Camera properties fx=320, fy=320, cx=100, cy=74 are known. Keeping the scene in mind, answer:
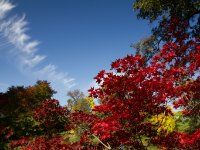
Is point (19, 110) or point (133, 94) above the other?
point (19, 110)

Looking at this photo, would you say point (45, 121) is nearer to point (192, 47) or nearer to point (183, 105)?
point (183, 105)

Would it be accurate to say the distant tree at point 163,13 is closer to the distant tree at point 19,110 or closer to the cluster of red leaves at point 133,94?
the cluster of red leaves at point 133,94

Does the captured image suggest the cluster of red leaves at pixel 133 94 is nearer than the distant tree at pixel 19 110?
Yes

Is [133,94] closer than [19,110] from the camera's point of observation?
Yes

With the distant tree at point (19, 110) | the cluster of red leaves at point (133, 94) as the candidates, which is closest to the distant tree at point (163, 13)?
the cluster of red leaves at point (133, 94)

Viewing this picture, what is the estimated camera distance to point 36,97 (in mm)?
28531

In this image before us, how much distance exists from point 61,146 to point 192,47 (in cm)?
485

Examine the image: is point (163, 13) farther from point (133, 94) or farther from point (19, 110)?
point (19, 110)

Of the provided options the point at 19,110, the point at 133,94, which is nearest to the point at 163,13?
the point at 133,94

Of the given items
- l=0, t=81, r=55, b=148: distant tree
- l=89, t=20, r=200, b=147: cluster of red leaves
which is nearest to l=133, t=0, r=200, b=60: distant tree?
l=89, t=20, r=200, b=147: cluster of red leaves

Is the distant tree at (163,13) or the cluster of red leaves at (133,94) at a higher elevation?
the distant tree at (163,13)

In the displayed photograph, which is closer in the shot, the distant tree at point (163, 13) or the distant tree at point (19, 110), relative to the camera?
the distant tree at point (163, 13)

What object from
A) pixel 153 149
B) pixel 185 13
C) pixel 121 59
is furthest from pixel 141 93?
pixel 153 149

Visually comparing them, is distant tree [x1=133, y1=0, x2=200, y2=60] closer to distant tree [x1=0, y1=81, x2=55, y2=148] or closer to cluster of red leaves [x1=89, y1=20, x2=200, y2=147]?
cluster of red leaves [x1=89, y1=20, x2=200, y2=147]
